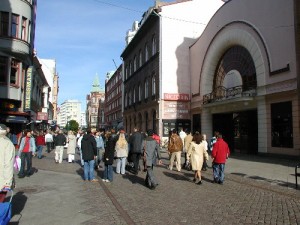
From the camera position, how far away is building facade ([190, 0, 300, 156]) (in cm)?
1852

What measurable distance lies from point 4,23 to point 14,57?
2731 millimetres

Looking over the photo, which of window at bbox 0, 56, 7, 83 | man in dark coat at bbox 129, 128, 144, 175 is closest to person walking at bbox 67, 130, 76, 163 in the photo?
man in dark coat at bbox 129, 128, 144, 175

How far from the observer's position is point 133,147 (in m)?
14.0

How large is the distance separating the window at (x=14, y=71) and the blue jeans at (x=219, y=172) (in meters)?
21.2

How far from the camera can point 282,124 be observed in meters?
19.0

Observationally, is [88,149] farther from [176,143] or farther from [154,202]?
[176,143]

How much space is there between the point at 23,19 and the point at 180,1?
50.1ft

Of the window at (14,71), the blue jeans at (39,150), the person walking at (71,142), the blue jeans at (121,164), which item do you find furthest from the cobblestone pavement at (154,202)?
the window at (14,71)

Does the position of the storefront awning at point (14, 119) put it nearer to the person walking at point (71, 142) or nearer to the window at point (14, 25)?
the window at point (14, 25)

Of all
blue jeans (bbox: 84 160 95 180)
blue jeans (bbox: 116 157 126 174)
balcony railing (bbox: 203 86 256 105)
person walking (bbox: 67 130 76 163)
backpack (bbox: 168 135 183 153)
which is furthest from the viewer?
balcony railing (bbox: 203 86 256 105)

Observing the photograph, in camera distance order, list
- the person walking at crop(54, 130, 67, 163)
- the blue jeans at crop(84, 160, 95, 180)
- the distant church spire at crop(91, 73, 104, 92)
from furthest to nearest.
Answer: the distant church spire at crop(91, 73, 104, 92) → the person walking at crop(54, 130, 67, 163) → the blue jeans at crop(84, 160, 95, 180)

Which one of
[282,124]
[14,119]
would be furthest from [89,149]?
[14,119]

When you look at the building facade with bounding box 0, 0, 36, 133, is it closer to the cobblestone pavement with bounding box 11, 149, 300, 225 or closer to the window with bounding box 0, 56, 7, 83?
the window with bounding box 0, 56, 7, 83

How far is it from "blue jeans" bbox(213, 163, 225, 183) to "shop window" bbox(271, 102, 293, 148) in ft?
28.3
